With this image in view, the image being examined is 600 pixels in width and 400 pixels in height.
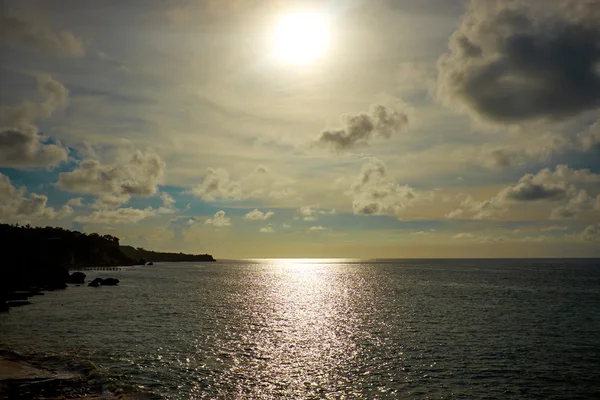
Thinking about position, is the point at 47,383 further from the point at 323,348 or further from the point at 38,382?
the point at 323,348

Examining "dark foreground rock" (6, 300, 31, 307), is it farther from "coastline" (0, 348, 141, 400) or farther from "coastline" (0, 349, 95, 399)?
"coastline" (0, 348, 141, 400)

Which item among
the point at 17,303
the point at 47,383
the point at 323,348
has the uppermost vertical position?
the point at 47,383

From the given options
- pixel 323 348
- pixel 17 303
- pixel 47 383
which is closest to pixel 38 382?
pixel 47 383

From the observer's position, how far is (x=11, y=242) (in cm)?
13250

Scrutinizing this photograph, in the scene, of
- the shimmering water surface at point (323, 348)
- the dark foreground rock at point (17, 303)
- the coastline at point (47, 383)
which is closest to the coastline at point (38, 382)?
the coastline at point (47, 383)

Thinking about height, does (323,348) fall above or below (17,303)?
below

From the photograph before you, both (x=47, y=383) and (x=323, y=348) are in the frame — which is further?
(x=323, y=348)

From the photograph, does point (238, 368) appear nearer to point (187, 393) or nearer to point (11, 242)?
point (187, 393)

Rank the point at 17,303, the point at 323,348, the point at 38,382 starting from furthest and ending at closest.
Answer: the point at 17,303 < the point at 323,348 < the point at 38,382

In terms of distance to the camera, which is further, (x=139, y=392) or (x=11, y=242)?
(x=11, y=242)

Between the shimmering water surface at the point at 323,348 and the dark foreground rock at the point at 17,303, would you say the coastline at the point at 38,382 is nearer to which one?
the shimmering water surface at the point at 323,348

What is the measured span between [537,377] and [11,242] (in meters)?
149

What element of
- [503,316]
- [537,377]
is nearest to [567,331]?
[503,316]

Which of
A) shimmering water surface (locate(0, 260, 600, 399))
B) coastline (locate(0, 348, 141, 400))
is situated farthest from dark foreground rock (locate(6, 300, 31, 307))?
coastline (locate(0, 348, 141, 400))
